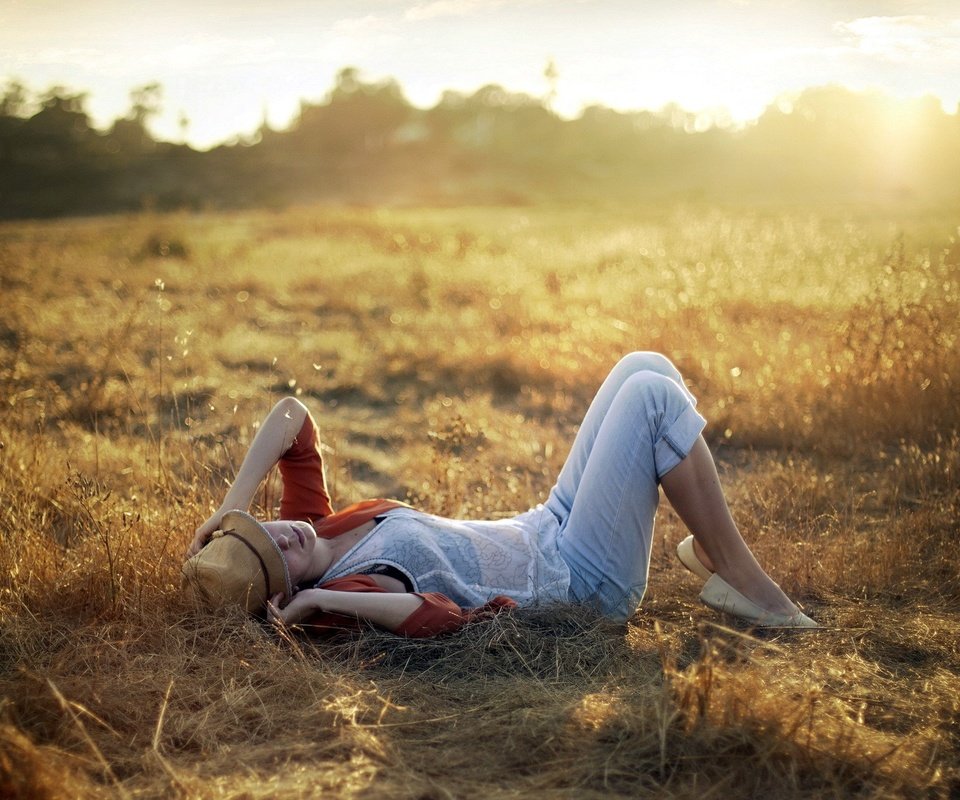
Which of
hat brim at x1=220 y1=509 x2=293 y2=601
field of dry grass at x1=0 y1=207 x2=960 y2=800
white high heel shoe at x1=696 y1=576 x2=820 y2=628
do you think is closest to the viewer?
field of dry grass at x1=0 y1=207 x2=960 y2=800

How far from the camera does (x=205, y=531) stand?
114 inches

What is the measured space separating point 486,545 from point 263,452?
84cm

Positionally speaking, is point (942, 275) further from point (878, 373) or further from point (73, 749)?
point (73, 749)

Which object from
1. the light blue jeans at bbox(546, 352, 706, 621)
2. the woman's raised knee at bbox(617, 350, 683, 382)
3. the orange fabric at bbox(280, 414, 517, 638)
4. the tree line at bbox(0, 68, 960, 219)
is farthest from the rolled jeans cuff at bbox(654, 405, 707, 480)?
the tree line at bbox(0, 68, 960, 219)

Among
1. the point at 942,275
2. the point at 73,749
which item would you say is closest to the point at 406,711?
the point at 73,749

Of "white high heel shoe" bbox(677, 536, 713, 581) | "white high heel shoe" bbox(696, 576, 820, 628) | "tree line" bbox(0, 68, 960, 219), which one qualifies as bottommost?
"white high heel shoe" bbox(696, 576, 820, 628)

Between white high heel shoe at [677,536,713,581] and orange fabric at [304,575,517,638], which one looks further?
white high heel shoe at [677,536,713,581]

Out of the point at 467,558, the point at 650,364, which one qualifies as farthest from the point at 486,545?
the point at 650,364

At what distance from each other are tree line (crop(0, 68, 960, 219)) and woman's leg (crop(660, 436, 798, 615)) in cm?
2377

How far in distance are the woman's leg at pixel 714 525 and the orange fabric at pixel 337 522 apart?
666 millimetres

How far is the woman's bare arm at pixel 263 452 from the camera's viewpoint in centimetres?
296

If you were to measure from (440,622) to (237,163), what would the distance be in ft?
173

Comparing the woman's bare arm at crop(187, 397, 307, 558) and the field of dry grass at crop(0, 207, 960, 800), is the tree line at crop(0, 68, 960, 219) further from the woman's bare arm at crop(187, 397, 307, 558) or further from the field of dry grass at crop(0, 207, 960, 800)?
the woman's bare arm at crop(187, 397, 307, 558)

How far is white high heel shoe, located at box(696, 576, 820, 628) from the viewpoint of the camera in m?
2.99
